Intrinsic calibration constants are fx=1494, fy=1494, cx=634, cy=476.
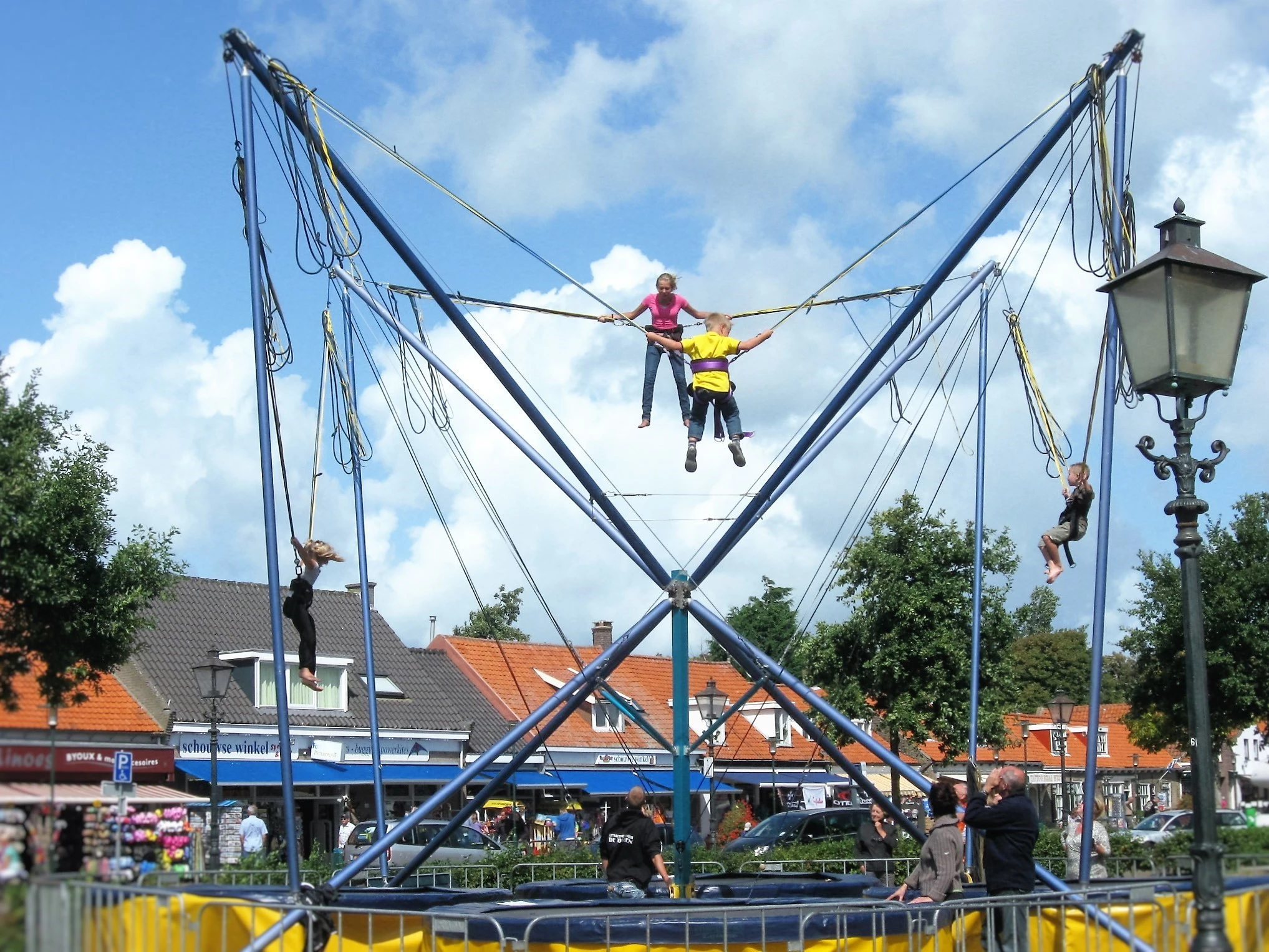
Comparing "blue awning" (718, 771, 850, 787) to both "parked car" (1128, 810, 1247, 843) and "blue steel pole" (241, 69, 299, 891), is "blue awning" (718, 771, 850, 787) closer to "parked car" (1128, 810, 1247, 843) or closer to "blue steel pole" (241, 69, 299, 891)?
"parked car" (1128, 810, 1247, 843)

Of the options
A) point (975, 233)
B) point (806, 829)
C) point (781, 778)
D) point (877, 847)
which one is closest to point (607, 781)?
point (781, 778)

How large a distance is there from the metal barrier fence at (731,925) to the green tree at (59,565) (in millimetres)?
7406

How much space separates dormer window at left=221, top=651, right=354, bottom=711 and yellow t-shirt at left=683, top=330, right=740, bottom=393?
1865cm

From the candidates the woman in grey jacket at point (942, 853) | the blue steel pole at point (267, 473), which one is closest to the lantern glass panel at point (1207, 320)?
the woman in grey jacket at point (942, 853)

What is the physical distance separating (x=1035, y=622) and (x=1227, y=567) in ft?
203

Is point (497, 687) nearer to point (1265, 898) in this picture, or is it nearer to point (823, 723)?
point (823, 723)

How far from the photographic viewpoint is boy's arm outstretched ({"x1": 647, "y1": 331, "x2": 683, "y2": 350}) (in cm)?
1254

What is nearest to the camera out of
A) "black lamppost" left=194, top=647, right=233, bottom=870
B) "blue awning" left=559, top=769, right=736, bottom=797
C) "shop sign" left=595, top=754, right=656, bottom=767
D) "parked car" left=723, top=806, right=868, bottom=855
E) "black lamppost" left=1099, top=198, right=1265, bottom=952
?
"black lamppost" left=1099, top=198, right=1265, bottom=952

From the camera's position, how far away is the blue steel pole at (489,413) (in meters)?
12.4

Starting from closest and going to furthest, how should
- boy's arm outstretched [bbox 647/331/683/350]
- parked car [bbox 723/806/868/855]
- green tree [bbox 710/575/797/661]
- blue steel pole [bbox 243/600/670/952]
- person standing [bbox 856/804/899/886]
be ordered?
1. blue steel pole [bbox 243/600/670/952]
2. boy's arm outstretched [bbox 647/331/683/350]
3. person standing [bbox 856/804/899/886]
4. parked car [bbox 723/806/868/855]
5. green tree [bbox 710/575/797/661]

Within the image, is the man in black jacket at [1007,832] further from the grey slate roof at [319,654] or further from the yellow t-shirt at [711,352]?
the grey slate roof at [319,654]

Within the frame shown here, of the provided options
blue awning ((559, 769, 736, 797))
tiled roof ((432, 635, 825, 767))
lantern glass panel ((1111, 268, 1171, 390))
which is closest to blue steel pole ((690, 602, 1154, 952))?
lantern glass panel ((1111, 268, 1171, 390))

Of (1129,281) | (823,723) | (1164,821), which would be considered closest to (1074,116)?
(1129,281)

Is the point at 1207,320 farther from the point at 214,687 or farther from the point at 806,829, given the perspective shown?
the point at 806,829
